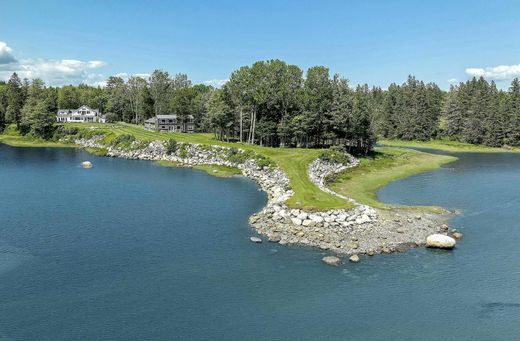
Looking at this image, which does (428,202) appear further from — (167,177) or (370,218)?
(167,177)

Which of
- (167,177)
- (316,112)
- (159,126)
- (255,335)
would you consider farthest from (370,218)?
(159,126)

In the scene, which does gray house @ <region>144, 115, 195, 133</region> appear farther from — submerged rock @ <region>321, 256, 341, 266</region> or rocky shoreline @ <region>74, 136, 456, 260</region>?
submerged rock @ <region>321, 256, 341, 266</region>

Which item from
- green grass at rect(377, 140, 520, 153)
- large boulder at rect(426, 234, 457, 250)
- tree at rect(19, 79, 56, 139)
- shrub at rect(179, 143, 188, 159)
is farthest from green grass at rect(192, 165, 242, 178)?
green grass at rect(377, 140, 520, 153)

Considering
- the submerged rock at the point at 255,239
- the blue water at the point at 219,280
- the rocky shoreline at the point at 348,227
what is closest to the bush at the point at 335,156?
the rocky shoreline at the point at 348,227

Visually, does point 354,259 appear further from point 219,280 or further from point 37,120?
point 37,120

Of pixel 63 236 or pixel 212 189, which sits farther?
pixel 212 189
